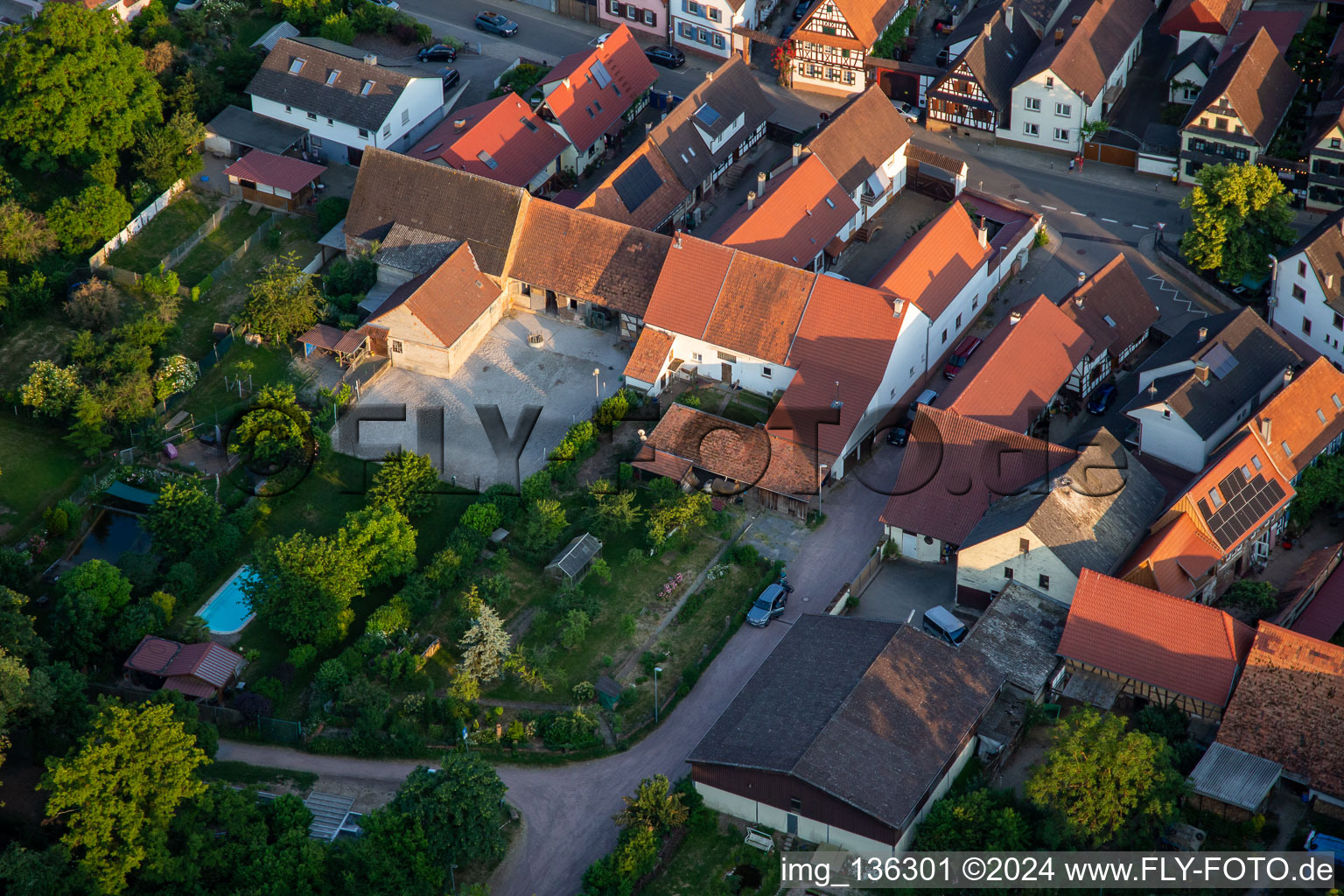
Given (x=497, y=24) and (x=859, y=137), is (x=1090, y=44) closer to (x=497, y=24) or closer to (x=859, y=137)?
(x=859, y=137)

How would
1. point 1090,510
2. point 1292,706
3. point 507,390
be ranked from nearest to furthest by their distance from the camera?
1. point 1292,706
2. point 1090,510
3. point 507,390

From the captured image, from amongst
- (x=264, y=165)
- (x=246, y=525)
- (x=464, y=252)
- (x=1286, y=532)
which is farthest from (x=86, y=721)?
(x=1286, y=532)

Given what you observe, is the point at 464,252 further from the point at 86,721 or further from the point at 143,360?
the point at 86,721

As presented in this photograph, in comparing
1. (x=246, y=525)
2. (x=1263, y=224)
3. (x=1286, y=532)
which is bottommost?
(x=246, y=525)

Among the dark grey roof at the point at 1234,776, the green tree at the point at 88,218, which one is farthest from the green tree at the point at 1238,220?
the green tree at the point at 88,218

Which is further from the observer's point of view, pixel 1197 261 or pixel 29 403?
pixel 1197 261

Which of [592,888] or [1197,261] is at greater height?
[1197,261]

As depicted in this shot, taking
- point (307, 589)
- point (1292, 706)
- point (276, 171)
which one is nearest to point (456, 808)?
point (307, 589)

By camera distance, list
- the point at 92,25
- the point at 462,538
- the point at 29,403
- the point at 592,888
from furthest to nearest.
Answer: the point at 92,25, the point at 29,403, the point at 462,538, the point at 592,888
